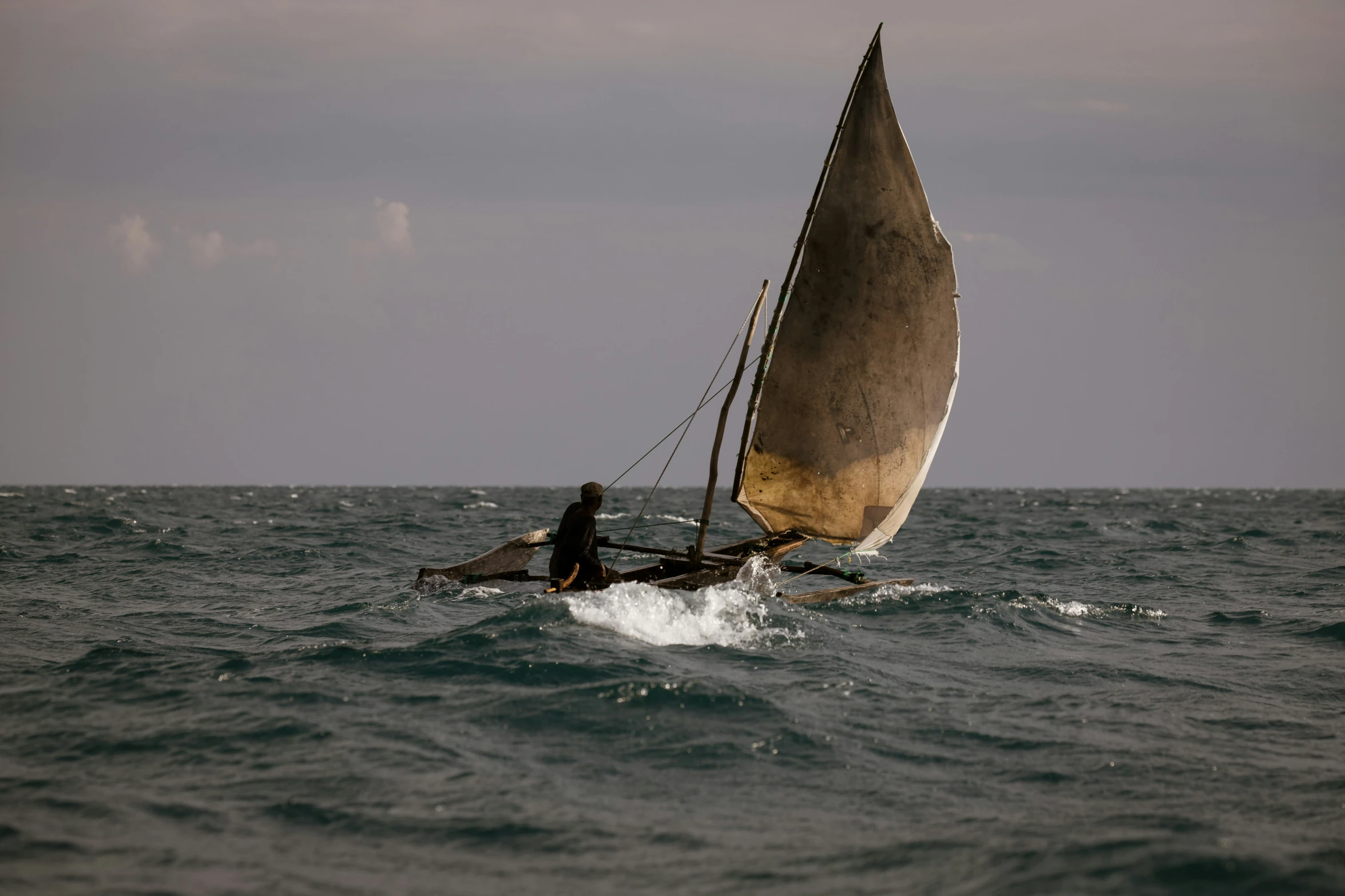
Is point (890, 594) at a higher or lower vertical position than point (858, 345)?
lower

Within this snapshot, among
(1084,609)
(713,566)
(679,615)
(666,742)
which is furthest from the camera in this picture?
(1084,609)

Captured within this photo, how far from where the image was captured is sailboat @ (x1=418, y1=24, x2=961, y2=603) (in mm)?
14961

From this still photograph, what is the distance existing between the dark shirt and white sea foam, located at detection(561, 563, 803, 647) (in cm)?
74

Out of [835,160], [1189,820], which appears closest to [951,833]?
[1189,820]

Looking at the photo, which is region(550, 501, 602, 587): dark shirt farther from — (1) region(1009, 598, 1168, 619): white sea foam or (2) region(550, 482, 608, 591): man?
(1) region(1009, 598, 1168, 619): white sea foam

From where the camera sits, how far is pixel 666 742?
875 centimetres

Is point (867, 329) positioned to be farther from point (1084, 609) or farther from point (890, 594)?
point (1084, 609)

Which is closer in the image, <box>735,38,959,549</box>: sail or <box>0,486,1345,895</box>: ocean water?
<box>0,486,1345,895</box>: ocean water

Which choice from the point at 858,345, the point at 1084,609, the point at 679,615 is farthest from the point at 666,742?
the point at 1084,609

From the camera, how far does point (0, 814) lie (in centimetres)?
699

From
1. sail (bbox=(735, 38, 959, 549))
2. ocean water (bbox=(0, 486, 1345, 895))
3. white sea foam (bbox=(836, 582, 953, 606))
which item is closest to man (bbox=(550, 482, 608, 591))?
ocean water (bbox=(0, 486, 1345, 895))

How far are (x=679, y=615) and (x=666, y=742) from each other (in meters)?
4.76

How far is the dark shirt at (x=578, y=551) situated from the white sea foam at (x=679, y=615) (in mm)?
739

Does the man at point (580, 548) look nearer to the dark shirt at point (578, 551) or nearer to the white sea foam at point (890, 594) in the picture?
the dark shirt at point (578, 551)
